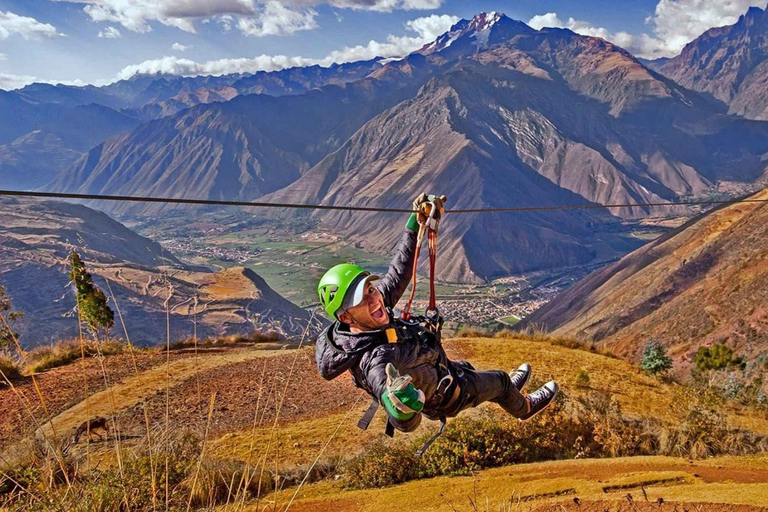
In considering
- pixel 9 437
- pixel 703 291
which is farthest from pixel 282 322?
pixel 9 437

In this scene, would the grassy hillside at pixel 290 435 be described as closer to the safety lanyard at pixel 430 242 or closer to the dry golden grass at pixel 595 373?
the dry golden grass at pixel 595 373

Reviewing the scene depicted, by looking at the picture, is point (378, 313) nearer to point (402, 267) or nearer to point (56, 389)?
point (402, 267)

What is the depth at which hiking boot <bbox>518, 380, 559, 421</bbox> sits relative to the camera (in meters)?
6.89

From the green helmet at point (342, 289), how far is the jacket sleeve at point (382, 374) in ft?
1.65

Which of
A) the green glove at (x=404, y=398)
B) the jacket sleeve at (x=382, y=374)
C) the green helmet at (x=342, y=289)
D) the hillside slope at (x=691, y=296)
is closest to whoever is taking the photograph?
the green glove at (x=404, y=398)

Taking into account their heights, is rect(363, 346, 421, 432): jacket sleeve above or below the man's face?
below

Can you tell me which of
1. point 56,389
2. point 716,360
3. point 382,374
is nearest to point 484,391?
point 382,374

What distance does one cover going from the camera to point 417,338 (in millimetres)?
5133

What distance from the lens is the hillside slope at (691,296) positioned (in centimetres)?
4309

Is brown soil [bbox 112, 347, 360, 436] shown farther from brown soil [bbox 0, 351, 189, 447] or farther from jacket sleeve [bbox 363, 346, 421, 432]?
jacket sleeve [bbox 363, 346, 421, 432]

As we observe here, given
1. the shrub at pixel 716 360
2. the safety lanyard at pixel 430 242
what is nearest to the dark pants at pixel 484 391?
the safety lanyard at pixel 430 242

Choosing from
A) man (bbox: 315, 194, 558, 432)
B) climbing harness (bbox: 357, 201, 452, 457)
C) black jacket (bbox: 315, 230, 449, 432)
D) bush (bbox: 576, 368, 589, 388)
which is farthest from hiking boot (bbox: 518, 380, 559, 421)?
bush (bbox: 576, 368, 589, 388)

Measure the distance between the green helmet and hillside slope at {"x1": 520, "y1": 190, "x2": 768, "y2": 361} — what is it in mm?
20946

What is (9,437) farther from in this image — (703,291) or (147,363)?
(703,291)
